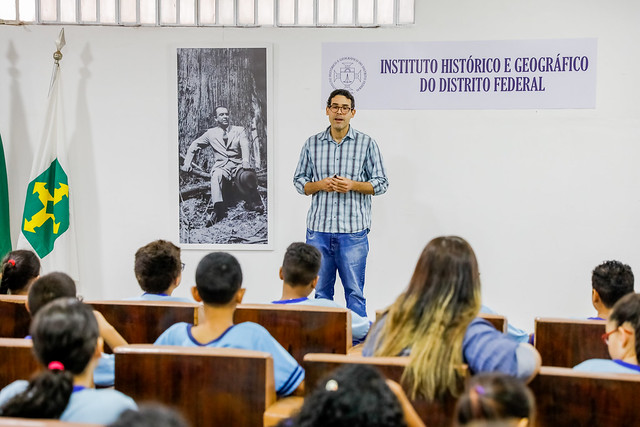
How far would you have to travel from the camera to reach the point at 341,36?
522cm

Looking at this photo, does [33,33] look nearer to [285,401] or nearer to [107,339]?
[107,339]

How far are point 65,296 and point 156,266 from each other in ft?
2.28

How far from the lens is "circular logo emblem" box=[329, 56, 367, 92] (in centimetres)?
521

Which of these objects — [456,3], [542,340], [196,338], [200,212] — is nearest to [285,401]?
[196,338]

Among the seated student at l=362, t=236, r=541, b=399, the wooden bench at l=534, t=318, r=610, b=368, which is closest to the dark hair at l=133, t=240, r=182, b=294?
the seated student at l=362, t=236, r=541, b=399

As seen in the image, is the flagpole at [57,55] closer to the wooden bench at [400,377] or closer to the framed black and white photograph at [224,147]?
the framed black and white photograph at [224,147]

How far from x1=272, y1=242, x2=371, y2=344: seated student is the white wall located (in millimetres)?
2193

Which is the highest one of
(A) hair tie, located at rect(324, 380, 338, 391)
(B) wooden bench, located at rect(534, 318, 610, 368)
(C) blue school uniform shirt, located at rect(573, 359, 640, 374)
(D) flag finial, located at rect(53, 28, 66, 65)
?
(D) flag finial, located at rect(53, 28, 66, 65)

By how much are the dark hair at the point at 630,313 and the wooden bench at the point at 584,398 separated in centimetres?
40

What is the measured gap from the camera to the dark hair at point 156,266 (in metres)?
3.07

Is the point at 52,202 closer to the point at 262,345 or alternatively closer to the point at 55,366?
the point at 262,345

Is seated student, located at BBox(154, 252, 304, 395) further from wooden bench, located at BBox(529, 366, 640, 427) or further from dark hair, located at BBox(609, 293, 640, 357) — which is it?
dark hair, located at BBox(609, 293, 640, 357)

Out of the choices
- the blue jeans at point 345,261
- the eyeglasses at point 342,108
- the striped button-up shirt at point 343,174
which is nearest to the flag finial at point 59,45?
the striped button-up shirt at point 343,174

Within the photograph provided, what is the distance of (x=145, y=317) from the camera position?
8.75 feet
